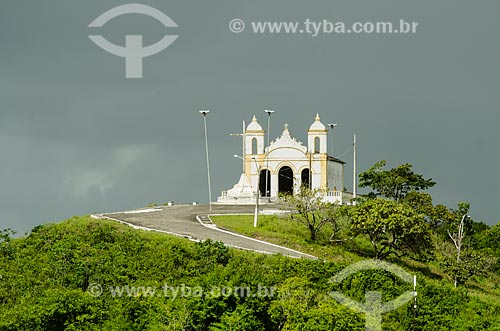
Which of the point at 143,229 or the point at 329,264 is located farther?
the point at 143,229

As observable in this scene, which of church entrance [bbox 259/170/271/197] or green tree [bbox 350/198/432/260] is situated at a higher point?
church entrance [bbox 259/170/271/197]

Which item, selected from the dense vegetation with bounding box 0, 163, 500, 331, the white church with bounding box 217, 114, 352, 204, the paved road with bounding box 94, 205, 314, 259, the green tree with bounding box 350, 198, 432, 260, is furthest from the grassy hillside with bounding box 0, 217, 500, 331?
the white church with bounding box 217, 114, 352, 204

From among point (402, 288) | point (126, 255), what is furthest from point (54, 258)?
point (402, 288)

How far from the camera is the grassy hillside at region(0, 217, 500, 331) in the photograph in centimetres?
2920

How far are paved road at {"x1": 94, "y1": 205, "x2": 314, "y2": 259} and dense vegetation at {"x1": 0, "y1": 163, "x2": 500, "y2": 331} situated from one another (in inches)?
55.2

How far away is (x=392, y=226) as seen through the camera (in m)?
40.7

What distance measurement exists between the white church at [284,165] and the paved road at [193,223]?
13.5 ft

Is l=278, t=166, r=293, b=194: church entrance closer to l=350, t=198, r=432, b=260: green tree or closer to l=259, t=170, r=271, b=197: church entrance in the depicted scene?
l=259, t=170, r=271, b=197: church entrance

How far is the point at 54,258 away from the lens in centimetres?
3647

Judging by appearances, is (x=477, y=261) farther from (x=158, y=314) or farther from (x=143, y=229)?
(x=158, y=314)

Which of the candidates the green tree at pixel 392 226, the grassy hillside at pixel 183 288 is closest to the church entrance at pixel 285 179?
the grassy hillside at pixel 183 288

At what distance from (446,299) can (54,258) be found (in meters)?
15.6

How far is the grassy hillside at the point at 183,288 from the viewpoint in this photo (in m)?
29.2

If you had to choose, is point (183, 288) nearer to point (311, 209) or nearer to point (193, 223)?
point (311, 209)
